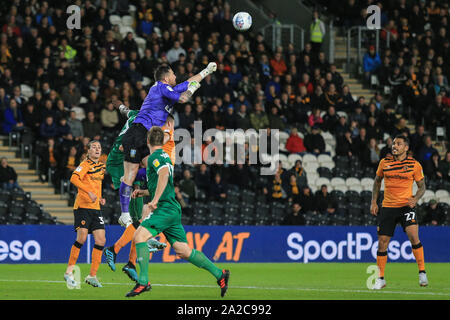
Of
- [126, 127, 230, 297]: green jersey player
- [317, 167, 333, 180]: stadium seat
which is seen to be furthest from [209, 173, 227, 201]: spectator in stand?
[126, 127, 230, 297]: green jersey player

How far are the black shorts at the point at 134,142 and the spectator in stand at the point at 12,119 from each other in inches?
426

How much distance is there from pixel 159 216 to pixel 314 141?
15.8 metres

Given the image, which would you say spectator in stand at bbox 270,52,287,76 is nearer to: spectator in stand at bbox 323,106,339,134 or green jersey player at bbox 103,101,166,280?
spectator in stand at bbox 323,106,339,134

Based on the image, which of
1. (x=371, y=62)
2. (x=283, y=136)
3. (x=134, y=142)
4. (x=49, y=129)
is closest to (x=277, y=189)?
(x=283, y=136)

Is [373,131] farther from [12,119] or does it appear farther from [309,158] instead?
[12,119]

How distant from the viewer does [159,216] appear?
491 inches

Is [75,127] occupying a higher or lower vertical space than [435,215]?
higher

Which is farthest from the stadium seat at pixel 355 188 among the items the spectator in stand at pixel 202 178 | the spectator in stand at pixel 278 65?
the spectator in stand at pixel 278 65

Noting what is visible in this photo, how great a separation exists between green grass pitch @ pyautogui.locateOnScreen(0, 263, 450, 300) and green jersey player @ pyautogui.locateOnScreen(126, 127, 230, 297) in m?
0.50

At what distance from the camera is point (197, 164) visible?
995 inches

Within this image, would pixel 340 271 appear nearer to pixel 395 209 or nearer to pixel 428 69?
pixel 395 209

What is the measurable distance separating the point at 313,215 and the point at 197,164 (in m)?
3.44

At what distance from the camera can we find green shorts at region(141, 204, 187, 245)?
12469 millimetres

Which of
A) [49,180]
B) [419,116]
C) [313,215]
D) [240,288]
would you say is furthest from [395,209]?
[419,116]
